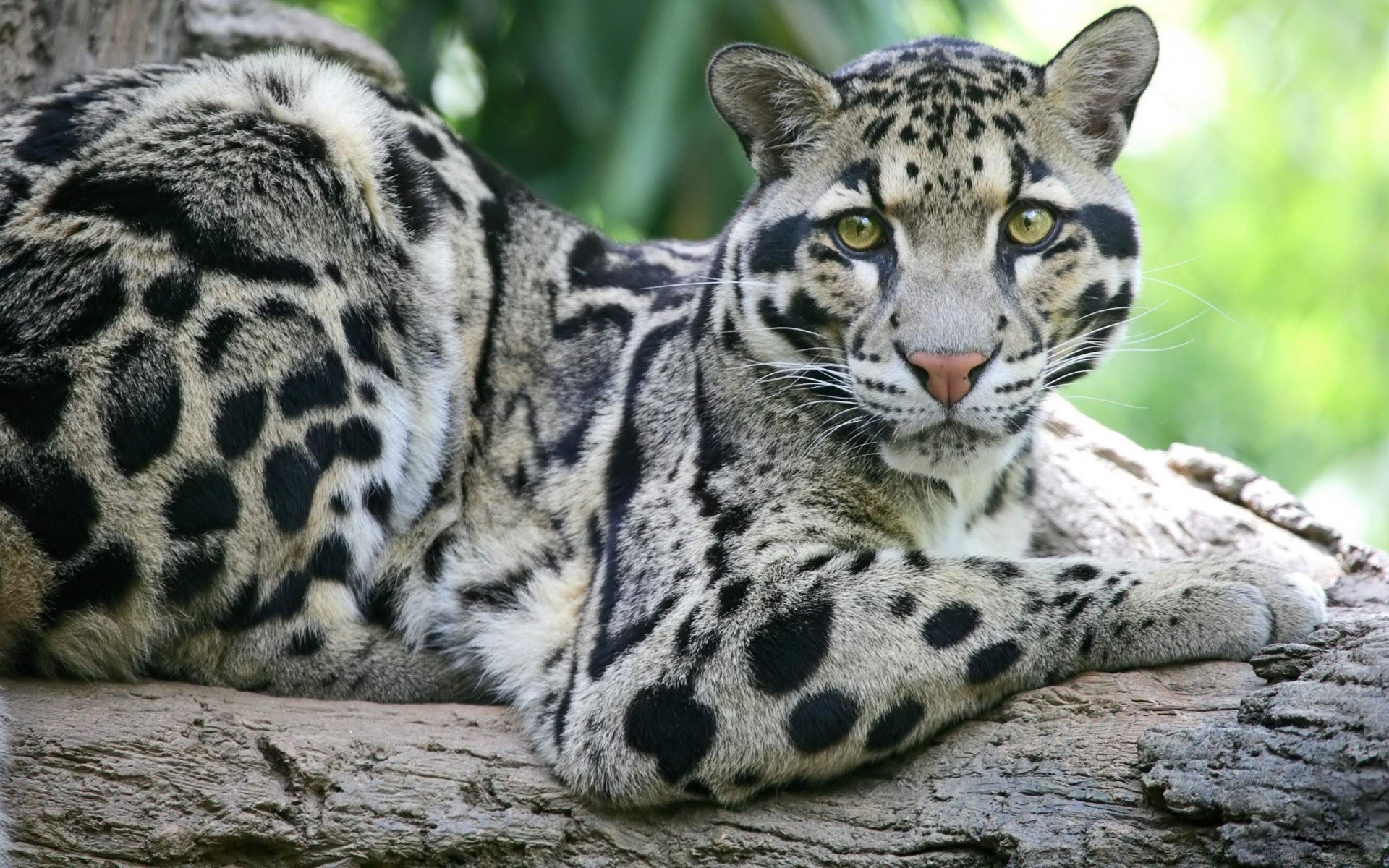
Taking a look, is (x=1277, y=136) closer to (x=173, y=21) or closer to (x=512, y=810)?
(x=173, y=21)

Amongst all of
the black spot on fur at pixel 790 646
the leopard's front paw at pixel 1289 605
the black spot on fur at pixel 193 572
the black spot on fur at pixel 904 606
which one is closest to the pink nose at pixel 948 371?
the black spot on fur at pixel 904 606

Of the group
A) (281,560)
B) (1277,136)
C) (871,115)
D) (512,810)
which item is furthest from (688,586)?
(1277,136)

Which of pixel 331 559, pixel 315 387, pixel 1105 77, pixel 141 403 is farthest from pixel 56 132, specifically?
pixel 1105 77

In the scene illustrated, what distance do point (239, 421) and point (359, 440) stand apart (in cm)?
54

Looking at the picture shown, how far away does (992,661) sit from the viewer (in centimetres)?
490

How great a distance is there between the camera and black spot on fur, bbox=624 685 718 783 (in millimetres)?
4957

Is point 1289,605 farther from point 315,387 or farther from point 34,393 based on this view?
point 34,393

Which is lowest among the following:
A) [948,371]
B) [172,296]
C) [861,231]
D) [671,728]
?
[671,728]

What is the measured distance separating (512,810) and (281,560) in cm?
153

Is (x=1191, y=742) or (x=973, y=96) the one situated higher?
(x=973, y=96)

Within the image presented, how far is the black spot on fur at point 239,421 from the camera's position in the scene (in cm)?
553

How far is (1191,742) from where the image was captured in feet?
14.6

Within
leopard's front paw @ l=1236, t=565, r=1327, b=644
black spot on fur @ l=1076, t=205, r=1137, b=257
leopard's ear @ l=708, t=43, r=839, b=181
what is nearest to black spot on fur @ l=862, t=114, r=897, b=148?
leopard's ear @ l=708, t=43, r=839, b=181

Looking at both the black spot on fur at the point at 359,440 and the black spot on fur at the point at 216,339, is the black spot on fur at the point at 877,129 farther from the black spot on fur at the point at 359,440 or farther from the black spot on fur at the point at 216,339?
the black spot on fur at the point at 216,339
